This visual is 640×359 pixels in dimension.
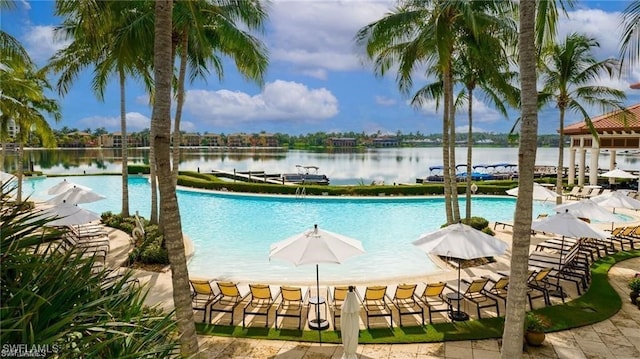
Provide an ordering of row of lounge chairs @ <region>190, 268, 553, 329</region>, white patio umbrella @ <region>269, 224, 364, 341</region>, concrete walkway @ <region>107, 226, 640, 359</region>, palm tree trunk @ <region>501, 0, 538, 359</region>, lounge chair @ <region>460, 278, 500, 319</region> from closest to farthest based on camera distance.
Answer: palm tree trunk @ <region>501, 0, 538, 359</region>
concrete walkway @ <region>107, 226, 640, 359</region>
white patio umbrella @ <region>269, 224, 364, 341</region>
row of lounge chairs @ <region>190, 268, 553, 329</region>
lounge chair @ <region>460, 278, 500, 319</region>

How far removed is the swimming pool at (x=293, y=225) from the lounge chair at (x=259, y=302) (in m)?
2.22

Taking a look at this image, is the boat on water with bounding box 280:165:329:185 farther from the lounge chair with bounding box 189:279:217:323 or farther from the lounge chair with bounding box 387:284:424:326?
the lounge chair with bounding box 387:284:424:326

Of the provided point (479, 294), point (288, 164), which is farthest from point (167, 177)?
point (288, 164)

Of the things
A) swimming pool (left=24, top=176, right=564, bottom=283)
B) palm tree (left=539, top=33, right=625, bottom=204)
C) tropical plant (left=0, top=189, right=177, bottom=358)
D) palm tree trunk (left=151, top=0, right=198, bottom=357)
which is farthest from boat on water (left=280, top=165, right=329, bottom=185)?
tropical plant (left=0, top=189, right=177, bottom=358)

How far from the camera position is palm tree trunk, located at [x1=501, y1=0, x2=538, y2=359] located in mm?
5555

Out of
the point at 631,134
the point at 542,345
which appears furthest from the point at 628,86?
the point at 542,345

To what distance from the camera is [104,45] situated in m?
12.6

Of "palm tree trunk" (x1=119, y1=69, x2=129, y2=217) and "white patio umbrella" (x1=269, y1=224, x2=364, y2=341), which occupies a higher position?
"palm tree trunk" (x1=119, y1=69, x2=129, y2=217)

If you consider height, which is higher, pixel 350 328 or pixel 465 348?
pixel 350 328

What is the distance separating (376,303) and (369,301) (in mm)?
190

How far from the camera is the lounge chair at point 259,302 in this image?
8.29 m

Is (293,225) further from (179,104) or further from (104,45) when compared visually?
(104,45)

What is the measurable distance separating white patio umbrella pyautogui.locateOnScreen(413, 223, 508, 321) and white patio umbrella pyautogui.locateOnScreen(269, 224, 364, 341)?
167 centimetres

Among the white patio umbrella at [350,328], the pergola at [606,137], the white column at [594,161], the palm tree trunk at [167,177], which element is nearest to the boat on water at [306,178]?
the pergola at [606,137]
